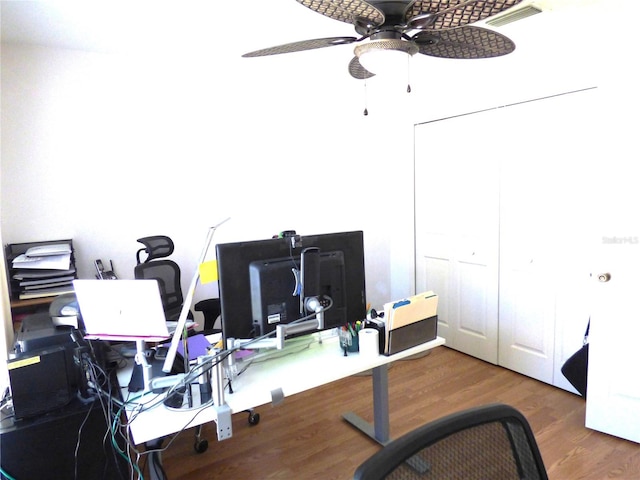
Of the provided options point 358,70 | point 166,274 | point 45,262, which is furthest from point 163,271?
point 358,70

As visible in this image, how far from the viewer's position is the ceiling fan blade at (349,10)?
4.53 feet

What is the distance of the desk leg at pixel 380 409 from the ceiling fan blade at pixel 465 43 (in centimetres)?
163

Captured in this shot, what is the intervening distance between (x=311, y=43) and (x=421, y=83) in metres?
2.21

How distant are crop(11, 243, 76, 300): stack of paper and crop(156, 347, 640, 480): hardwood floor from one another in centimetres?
128

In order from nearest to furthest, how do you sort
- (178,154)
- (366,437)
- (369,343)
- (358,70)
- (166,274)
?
(369,343) < (358,70) < (366,437) < (166,274) < (178,154)

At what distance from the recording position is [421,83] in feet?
12.1

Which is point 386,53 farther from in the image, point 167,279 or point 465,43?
point 167,279

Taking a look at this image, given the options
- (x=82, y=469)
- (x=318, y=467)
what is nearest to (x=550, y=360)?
(x=318, y=467)

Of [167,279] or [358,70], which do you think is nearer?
[358,70]

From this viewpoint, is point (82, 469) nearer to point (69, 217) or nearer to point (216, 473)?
point (216, 473)

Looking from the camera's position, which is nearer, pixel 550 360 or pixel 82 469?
pixel 82 469

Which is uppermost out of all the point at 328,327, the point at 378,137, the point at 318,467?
the point at 378,137

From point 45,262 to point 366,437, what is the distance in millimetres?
2322

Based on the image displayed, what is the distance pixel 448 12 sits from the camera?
1446mm
